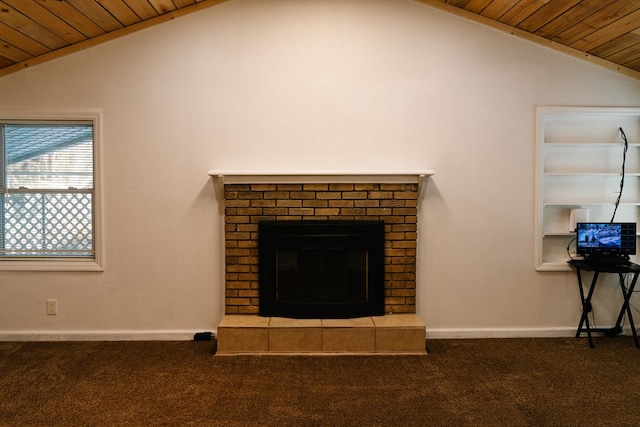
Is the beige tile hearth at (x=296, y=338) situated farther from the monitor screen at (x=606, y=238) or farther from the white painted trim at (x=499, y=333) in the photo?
the monitor screen at (x=606, y=238)

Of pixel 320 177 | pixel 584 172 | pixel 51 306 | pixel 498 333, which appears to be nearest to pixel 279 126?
pixel 320 177

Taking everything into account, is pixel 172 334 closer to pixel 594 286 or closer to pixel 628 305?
pixel 594 286

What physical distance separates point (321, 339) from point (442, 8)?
271 cm

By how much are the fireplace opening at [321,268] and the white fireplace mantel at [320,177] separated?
12.5 inches

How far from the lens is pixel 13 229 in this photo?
3549 millimetres

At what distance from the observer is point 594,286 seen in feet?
11.5

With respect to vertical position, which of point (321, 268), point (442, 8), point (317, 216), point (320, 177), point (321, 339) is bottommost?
point (321, 339)

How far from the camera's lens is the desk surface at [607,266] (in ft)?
10.6

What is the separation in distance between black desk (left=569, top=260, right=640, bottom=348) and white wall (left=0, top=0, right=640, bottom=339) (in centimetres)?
53

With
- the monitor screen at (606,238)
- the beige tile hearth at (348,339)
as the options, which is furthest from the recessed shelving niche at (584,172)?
the beige tile hearth at (348,339)

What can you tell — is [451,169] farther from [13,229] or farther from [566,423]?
[13,229]

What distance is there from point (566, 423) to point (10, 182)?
13.7 feet

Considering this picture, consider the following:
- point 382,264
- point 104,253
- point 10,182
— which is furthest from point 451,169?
point 10,182

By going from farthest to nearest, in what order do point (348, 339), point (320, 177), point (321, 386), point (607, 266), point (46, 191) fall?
point (46, 191) < point (320, 177) < point (607, 266) < point (348, 339) < point (321, 386)
